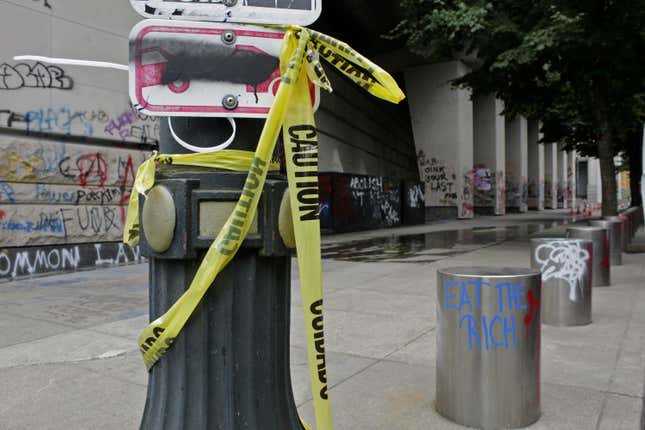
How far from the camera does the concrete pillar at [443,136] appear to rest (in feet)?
92.2

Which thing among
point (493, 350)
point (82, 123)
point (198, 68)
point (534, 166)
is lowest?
point (493, 350)

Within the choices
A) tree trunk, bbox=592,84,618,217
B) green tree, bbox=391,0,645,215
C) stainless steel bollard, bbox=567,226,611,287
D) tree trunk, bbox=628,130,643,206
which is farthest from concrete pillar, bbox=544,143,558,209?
stainless steel bollard, bbox=567,226,611,287

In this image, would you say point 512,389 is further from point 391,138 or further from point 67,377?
point 391,138

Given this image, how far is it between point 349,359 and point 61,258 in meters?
6.52

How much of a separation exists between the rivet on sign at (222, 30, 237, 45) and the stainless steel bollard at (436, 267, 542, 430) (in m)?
2.06

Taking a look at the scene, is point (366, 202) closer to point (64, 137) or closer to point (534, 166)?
point (64, 137)

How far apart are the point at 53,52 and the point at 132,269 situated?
382cm

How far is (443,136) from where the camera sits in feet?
93.7

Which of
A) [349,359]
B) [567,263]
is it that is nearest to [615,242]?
[567,263]

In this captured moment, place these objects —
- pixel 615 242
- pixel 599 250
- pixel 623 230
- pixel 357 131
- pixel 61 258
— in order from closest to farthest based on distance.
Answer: pixel 599 250, pixel 61 258, pixel 615 242, pixel 623 230, pixel 357 131

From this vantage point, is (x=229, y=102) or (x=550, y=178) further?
(x=550, y=178)

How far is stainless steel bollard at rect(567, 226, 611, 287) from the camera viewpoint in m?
7.67

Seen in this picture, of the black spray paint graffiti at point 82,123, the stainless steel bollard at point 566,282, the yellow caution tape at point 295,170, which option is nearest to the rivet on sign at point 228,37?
the yellow caution tape at point 295,170

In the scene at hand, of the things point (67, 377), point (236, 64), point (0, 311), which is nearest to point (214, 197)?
point (236, 64)
